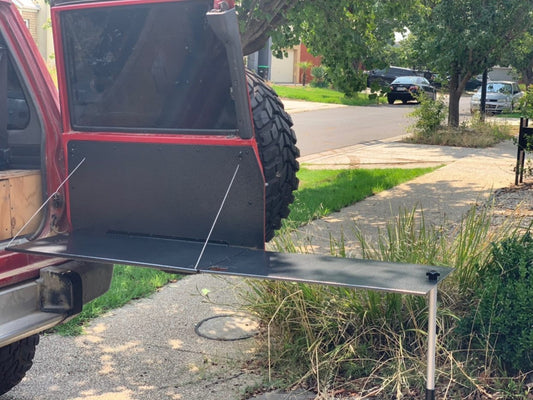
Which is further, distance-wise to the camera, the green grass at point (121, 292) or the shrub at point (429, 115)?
the shrub at point (429, 115)

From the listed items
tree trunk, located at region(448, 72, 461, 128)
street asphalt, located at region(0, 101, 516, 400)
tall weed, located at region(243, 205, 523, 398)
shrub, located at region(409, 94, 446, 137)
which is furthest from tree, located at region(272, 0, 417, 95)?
tree trunk, located at region(448, 72, 461, 128)

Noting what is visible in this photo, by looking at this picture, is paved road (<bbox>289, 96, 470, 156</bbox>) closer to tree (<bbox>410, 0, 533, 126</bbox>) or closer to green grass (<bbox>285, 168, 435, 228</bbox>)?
tree (<bbox>410, 0, 533, 126</bbox>)

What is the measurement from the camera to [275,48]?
8.57 metres

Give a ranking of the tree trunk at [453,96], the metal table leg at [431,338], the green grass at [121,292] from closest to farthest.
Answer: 1. the metal table leg at [431,338]
2. the green grass at [121,292]
3. the tree trunk at [453,96]

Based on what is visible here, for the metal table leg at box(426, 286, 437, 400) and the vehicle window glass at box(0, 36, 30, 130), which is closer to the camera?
the metal table leg at box(426, 286, 437, 400)

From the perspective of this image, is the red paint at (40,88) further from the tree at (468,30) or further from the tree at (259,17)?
the tree at (468,30)

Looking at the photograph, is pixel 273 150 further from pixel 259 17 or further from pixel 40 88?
pixel 259 17

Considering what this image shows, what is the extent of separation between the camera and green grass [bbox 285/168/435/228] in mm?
8762

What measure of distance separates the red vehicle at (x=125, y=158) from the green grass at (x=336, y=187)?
3.80m

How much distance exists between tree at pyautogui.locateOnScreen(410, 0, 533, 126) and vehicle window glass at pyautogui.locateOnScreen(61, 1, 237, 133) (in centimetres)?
1231

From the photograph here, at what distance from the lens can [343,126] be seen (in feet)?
74.1

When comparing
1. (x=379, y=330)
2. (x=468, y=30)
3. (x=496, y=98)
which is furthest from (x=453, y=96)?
(x=496, y=98)

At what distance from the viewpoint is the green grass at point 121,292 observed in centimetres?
519

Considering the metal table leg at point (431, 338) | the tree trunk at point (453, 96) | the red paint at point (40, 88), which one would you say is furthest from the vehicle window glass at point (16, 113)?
the tree trunk at point (453, 96)
